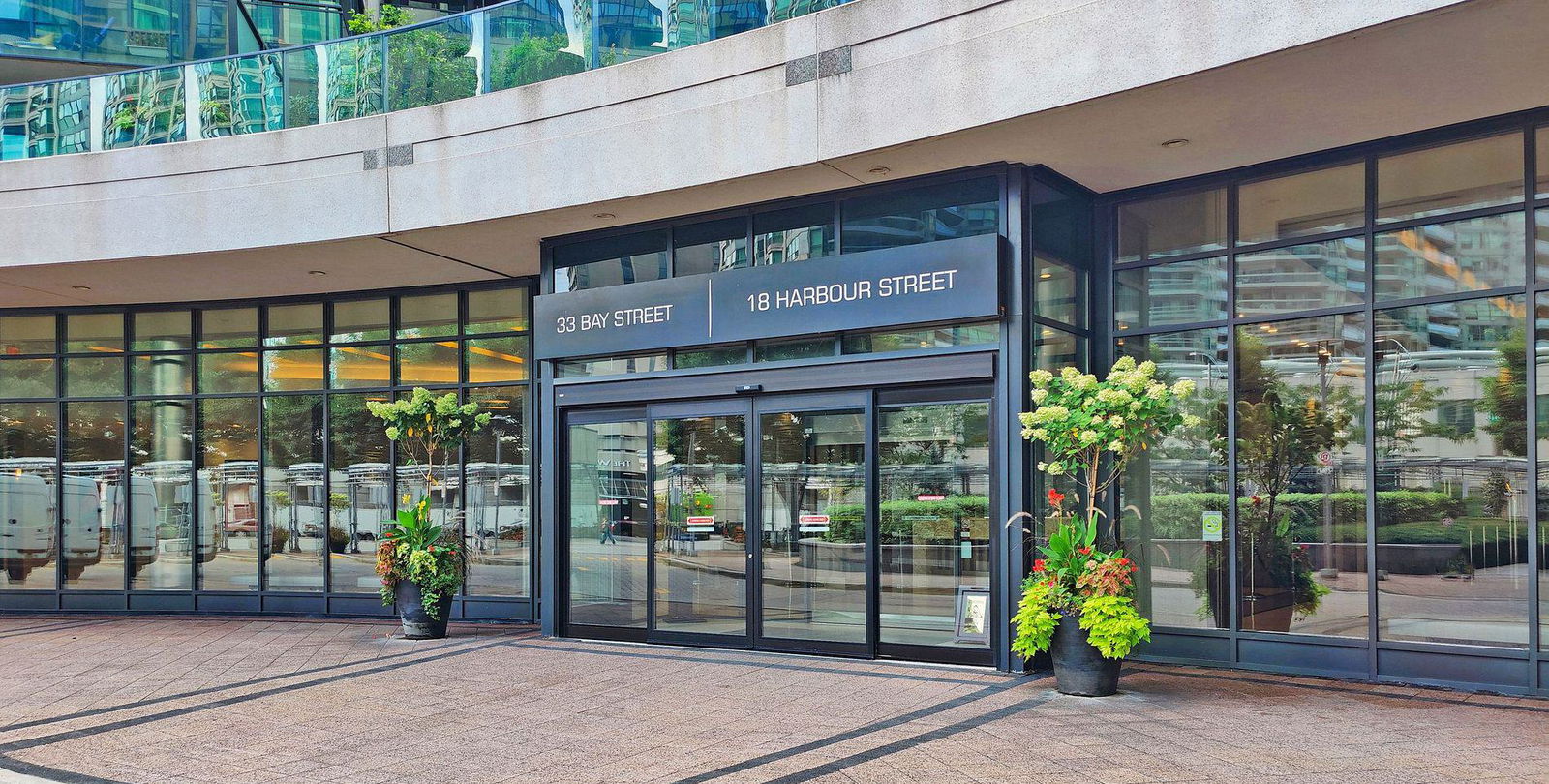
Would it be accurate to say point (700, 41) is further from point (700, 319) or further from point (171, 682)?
point (171, 682)

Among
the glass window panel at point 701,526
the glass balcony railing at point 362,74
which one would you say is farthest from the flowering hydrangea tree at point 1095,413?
the glass balcony railing at point 362,74

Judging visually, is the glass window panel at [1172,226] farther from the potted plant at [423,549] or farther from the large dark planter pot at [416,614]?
the large dark planter pot at [416,614]

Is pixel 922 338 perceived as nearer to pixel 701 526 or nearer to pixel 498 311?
pixel 701 526

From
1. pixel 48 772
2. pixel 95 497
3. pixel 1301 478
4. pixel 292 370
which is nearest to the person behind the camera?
pixel 48 772

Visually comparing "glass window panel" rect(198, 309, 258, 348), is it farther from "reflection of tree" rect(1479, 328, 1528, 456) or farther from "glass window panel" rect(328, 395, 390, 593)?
"reflection of tree" rect(1479, 328, 1528, 456)

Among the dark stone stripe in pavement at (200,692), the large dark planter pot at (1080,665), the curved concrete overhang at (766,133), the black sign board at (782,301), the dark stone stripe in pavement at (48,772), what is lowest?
the dark stone stripe in pavement at (200,692)

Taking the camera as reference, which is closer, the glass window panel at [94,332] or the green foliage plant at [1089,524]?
the green foliage plant at [1089,524]

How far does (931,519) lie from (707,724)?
311 centimetres

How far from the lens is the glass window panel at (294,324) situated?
1576cm

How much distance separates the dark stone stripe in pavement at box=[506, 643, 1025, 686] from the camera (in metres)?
9.62

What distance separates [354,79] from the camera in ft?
41.6

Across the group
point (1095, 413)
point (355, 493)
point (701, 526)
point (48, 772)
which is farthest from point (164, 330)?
point (1095, 413)

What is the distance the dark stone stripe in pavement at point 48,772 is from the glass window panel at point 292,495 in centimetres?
801

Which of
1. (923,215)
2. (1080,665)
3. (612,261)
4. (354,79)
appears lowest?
(1080,665)
